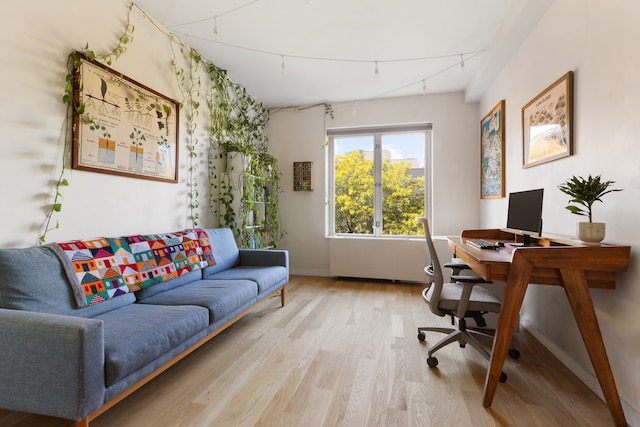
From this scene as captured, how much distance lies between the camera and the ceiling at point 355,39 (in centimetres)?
243

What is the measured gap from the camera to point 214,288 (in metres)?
2.32

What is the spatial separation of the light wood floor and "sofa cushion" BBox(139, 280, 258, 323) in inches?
13.0

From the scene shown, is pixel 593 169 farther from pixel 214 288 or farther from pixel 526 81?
pixel 214 288

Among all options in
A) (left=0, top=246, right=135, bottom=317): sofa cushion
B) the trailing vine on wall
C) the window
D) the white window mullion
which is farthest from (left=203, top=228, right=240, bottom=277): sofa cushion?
the white window mullion

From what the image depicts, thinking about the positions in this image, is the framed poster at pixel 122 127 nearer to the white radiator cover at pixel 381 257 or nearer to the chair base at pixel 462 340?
the white radiator cover at pixel 381 257

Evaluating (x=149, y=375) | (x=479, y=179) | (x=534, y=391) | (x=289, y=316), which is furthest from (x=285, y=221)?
(x=534, y=391)

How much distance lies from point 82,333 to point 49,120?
55.5 inches

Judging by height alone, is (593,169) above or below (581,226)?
above

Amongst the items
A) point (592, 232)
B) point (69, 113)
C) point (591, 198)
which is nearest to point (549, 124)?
point (591, 198)

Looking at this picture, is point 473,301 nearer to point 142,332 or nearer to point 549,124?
point 549,124

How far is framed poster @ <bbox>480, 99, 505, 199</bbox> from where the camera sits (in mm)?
3172

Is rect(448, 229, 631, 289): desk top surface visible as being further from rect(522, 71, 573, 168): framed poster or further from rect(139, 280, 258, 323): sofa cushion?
rect(139, 280, 258, 323): sofa cushion

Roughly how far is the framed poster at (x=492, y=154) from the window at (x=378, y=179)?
2.43 ft

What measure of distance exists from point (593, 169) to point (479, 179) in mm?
2348
